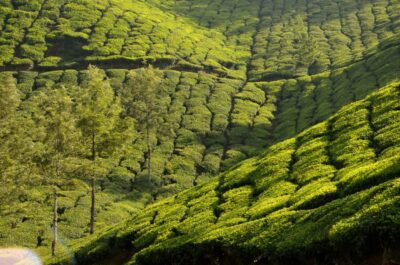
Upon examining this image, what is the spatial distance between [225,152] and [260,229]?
62.4 m

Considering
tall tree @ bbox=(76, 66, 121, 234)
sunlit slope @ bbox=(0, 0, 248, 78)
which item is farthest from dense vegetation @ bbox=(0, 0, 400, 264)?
sunlit slope @ bbox=(0, 0, 248, 78)

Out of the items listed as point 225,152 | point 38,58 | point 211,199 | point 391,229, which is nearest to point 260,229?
point 391,229

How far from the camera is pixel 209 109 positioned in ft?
355

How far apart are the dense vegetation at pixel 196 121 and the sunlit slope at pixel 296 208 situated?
6.3 inches

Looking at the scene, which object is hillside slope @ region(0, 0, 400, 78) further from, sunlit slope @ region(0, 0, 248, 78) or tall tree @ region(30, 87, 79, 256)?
tall tree @ region(30, 87, 79, 256)

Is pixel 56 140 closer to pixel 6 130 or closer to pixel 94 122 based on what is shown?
pixel 94 122

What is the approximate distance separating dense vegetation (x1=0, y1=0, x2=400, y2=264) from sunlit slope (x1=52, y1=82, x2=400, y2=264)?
0.16 meters

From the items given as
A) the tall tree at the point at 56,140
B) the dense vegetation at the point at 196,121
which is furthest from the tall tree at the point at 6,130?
the tall tree at the point at 56,140

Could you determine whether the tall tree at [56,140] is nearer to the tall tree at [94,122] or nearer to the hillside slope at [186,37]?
the tall tree at [94,122]

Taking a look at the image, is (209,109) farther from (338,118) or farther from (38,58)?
(338,118)

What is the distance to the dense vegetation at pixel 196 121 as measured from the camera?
32.7 meters

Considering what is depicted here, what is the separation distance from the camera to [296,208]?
29.5 metres

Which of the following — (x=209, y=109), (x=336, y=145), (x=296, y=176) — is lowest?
(x=296, y=176)

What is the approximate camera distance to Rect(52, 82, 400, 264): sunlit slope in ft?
76.3
